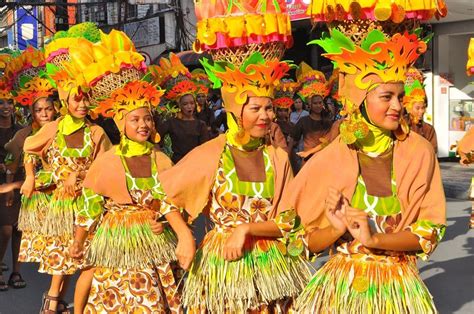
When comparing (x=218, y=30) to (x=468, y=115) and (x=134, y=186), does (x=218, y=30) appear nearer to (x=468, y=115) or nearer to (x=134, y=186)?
(x=134, y=186)

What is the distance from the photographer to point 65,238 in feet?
23.5

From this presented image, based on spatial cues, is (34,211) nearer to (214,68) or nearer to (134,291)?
(134,291)

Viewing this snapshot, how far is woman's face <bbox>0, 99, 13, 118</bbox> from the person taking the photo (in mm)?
8828

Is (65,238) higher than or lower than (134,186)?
lower

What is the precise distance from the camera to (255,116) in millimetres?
4793

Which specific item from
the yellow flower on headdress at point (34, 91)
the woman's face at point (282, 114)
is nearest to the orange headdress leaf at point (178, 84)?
the woman's face at point (282, 114)

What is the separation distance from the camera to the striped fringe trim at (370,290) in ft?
12.5

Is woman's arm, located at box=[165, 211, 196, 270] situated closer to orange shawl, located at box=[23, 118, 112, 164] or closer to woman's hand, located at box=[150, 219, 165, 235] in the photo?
woman's hand, located at box=[150, 219, 165, 235]

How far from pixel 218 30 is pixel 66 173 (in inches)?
117

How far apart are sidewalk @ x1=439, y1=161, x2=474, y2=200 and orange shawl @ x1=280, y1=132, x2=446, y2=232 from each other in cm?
1085

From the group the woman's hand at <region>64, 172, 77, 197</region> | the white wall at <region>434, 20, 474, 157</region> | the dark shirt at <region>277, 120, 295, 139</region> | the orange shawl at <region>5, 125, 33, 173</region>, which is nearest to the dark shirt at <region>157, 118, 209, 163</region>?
the dark shirt at <region>277, 120, 295, 139</region>

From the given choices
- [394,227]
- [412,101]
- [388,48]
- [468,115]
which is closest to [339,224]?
[394,227]

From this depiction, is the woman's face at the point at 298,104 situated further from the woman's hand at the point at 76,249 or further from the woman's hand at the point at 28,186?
the woman's hand at the point at 76,249

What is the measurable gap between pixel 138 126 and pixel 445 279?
4.00m
